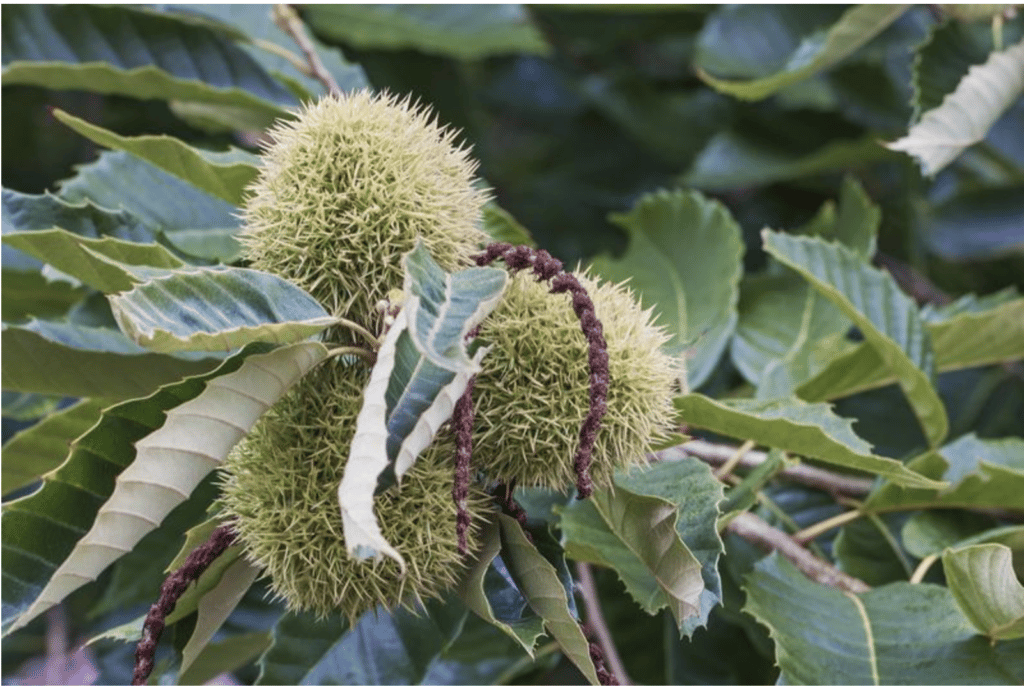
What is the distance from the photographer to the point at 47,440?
108cm

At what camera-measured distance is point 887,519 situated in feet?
4.02

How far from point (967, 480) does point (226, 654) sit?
77 cm

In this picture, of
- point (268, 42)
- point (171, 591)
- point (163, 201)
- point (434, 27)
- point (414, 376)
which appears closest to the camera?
point (414, 376)

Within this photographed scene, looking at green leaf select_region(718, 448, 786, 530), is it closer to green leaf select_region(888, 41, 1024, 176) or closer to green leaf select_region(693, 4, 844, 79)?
green leaf select_region(888, 41, 1024, 176)

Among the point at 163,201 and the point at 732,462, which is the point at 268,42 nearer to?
the point at 163,201

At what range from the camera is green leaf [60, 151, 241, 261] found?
1256mm

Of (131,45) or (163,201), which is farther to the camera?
(131,45)

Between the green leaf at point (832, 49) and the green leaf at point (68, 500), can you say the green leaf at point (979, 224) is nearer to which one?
the green leaf at point (832, 49)

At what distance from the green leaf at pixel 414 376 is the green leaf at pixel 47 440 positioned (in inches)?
19.2

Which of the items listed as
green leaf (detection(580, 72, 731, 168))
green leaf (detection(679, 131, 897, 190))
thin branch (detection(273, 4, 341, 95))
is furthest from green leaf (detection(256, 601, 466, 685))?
green leaf (detection(580, 72, 731, 168))

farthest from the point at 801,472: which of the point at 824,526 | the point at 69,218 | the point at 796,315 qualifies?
the point at 69,218

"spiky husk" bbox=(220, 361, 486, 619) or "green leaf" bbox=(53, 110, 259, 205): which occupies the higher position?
"green leaf" bbox=(53, 110, 259, 205)

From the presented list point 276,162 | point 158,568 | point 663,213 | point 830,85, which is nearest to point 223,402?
point 276,162

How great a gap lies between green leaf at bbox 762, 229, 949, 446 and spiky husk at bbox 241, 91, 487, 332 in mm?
542
